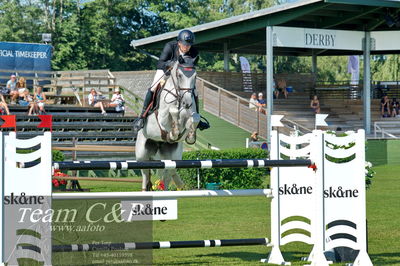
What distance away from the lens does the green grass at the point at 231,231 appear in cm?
914

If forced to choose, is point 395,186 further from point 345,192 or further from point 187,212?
point 345,192

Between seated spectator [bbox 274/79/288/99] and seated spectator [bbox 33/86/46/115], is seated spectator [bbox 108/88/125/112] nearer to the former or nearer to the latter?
seated spectator [bbox 33/86/46/115]

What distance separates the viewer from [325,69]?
7162cm

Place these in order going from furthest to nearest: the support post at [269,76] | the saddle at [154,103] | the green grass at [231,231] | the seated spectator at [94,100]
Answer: the seated spectator at [94,100]
the support post at [269,76]
the saddle at [154,103]
the green grass at [231,231]

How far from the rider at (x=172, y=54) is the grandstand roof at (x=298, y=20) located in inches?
694

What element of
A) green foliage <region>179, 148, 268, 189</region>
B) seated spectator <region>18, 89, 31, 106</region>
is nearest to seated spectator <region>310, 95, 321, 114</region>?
seated spectator <region>18, 89, 31, 106</region>

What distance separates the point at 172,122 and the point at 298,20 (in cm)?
2203

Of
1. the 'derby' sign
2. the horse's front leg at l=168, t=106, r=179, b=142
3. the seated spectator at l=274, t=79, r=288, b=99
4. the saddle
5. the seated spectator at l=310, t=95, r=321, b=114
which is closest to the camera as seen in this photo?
the horse's front leg at l=168, t=106, r=179, b=142

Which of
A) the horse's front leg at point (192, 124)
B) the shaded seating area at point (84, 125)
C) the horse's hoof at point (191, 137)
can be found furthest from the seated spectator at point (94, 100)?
the horse's front leg at point (192, 124)

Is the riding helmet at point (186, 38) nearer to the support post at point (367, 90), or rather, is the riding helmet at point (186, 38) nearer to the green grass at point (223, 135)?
the green grass at point (223, 135)

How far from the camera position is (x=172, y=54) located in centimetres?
1051

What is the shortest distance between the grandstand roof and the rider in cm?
1763

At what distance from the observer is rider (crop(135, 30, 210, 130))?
996cm

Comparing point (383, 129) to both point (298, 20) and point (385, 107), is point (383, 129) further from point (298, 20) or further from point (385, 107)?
point (298, 20)
